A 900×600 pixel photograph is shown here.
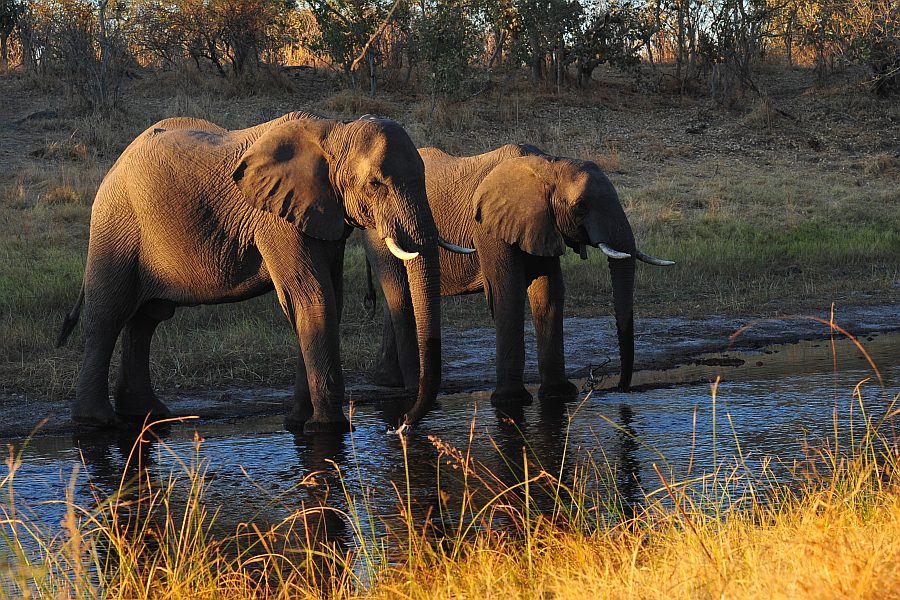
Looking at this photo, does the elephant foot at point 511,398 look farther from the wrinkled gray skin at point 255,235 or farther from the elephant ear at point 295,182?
the elephant ear at point 295,182

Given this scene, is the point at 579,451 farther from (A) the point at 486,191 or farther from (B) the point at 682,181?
(B) the point at 682,181

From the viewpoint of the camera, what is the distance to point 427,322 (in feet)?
24.0

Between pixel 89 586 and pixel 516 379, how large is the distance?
502 cm

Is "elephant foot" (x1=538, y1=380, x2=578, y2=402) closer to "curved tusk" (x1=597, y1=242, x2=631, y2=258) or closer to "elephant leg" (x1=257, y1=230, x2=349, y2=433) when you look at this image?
"curved tusk" (x1=597, y1=242, x2=631, y2=258)

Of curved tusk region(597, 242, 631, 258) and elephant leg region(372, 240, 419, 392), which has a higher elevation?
curved tusk region(597, 242, 631, 258)

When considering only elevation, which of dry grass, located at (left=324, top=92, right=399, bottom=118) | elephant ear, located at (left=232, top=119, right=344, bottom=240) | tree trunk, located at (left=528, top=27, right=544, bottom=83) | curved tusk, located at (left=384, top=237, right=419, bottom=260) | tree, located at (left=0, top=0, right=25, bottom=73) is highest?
tree, located at (left=0, top=0, right=25, bottom=73)

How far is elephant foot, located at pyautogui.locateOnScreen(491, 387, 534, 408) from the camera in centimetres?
864

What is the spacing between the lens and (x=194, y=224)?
7.71 metres

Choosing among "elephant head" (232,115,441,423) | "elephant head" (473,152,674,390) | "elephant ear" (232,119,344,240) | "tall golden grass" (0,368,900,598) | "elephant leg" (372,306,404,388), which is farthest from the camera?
"elephant leg" (372,306,404,388)

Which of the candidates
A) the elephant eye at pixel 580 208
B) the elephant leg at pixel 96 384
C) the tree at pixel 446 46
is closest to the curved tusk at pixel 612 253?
the elephant eye at pixel 580 208

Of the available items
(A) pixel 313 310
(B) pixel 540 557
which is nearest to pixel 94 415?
(A) pixel 313 310

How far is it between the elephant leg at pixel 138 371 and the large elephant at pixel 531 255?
5.24ft

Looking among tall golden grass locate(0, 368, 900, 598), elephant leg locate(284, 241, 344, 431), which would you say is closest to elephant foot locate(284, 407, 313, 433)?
elephant leg locate(284, 241, 344, 431)

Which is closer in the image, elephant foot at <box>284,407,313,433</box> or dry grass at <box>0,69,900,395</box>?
elephant foot at <box>284,407,313,433</box>
